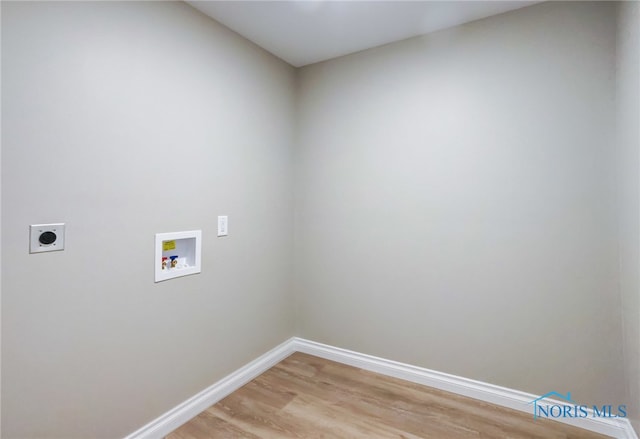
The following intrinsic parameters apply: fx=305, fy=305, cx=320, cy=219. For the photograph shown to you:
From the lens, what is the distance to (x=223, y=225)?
212 cm

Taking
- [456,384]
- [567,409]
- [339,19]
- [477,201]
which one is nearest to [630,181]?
[477,201]

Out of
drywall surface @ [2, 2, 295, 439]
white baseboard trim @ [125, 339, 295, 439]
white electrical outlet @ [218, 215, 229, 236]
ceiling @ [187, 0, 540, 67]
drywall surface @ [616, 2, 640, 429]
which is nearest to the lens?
drywall surface @ [2, 2, 295, 439]

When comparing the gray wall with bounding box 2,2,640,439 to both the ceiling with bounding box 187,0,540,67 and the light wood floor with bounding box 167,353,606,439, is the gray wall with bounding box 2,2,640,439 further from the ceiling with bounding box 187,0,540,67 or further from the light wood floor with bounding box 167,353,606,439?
the light wood floor with bounding box 167,353,606,439

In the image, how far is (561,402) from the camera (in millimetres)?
1843

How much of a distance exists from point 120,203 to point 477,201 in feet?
7.02

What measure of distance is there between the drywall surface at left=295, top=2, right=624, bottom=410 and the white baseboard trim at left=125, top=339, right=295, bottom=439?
465 mm

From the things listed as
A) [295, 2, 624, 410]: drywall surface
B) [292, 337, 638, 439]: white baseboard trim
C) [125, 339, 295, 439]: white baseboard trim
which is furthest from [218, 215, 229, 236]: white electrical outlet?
[292, 337, 638, 439]: white baseboard trim

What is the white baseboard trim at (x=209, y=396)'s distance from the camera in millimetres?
1703

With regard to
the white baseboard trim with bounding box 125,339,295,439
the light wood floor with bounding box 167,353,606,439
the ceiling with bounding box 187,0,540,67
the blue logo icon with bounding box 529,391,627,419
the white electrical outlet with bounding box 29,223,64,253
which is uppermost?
the ceiling with bounding box 187,0,540,67

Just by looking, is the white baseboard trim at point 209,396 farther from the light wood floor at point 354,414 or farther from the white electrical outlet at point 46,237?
the white electrical outlet at point 46,237

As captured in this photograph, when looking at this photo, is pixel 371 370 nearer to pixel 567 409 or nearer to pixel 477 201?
pixel 567 409

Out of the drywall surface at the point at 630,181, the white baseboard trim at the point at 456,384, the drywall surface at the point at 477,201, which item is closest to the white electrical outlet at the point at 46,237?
the drywall surface at the point at 477,201

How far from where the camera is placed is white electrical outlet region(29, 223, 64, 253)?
4.16 ft

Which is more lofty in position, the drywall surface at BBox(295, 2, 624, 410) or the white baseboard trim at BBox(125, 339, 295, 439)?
the drywall surface at BBox(295, 2, 624, 410)
